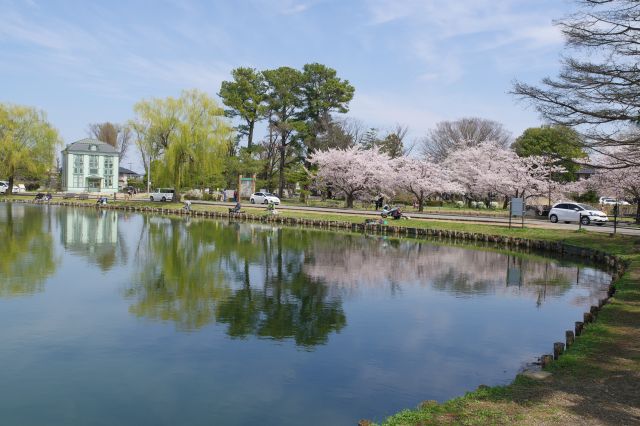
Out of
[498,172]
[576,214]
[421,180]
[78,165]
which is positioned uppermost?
[78,165]

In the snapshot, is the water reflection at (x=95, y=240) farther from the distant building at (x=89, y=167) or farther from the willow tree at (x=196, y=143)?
the distant building at (x=89, y=167)

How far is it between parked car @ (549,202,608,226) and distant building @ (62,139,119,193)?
6084 cm

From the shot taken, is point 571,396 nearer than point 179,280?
Yes

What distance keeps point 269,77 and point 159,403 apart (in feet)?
163

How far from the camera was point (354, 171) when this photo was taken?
152 ft

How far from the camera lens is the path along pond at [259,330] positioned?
7582 millimetres

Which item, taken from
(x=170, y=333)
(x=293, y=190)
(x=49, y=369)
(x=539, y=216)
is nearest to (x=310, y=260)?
(x=170, y=333)

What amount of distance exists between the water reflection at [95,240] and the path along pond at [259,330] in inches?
12.5

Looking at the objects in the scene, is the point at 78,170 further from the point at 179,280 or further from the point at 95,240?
the point at 179,280

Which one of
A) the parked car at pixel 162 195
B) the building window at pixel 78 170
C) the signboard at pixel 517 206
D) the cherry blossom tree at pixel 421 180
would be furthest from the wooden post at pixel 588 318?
the building window at pixel 78 170

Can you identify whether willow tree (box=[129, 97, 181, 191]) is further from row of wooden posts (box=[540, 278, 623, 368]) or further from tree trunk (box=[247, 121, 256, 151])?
row of wooden posts (box=[540, 278, 623, 368])

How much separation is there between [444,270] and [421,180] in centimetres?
2559

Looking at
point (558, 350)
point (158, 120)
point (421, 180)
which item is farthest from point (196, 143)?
point (558, 350)

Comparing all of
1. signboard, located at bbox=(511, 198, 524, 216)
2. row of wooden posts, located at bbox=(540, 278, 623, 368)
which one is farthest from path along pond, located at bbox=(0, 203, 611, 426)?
signboard, located at bbox=(511, 198, 524, 216)
